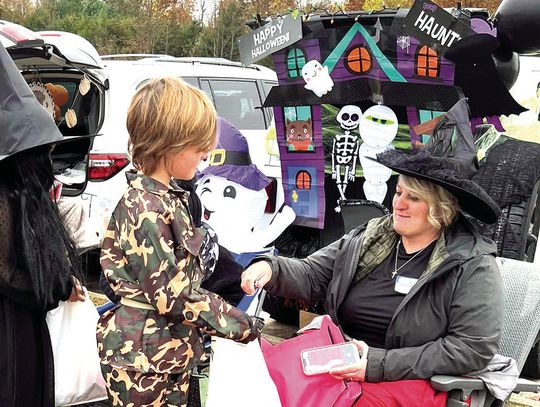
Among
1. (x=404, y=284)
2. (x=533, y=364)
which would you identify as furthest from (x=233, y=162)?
(x=533, y=364)

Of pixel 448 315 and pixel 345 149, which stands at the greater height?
pixel 345 149

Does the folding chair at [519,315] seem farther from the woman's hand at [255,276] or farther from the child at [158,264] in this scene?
the child at [158,264]

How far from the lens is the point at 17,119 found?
6.16 feet

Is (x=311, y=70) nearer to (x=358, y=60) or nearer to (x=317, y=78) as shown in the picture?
(x=317, y=78)

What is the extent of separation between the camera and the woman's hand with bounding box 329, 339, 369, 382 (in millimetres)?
2170

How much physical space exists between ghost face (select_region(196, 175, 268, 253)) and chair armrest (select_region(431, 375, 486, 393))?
59.6 inches

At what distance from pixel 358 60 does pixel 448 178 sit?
149 cm

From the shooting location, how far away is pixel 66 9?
85.3 ft

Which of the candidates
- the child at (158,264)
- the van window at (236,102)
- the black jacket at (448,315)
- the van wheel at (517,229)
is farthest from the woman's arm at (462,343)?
the van window at (236,102)

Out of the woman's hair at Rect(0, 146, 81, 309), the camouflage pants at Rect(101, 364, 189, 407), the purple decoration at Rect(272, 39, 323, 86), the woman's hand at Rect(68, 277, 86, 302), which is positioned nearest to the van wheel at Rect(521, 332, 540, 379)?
the purple decoration at Rect(272, 39, 323, 86)

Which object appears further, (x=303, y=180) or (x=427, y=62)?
(x=303, y=180)

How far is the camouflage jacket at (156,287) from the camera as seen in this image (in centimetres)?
179

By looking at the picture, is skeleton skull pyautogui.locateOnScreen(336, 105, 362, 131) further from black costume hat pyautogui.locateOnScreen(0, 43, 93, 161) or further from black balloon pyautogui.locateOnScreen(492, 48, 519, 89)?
black costume hat pyautogui.locateOnScreen(0, 43, 93, 161)

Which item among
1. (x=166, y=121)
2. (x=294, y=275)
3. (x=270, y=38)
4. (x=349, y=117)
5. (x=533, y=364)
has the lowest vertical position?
(x=533, y=364)
